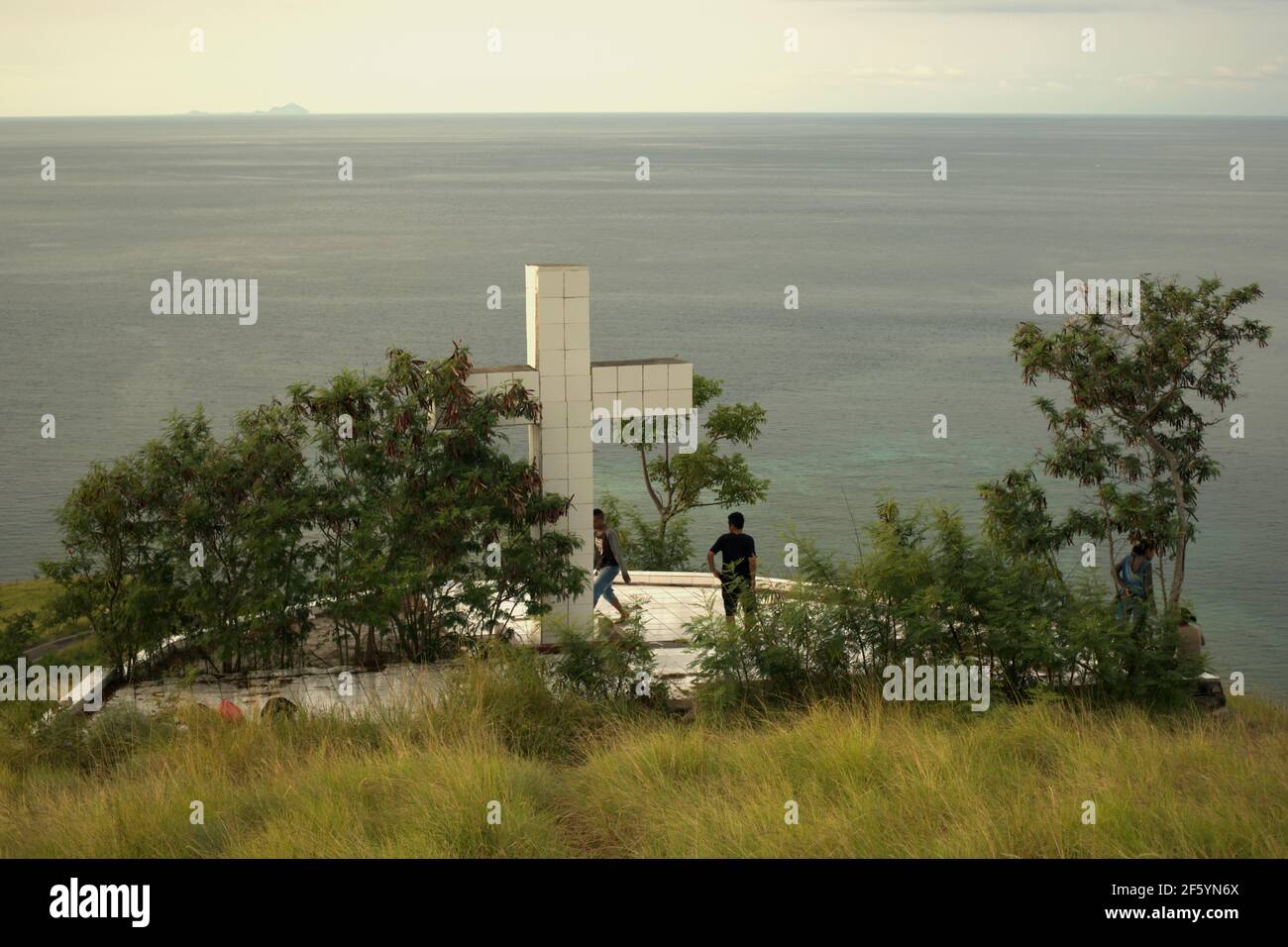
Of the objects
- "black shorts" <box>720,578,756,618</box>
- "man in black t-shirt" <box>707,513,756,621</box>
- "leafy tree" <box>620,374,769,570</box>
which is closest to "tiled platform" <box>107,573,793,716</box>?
"black shorts" <box>720,578,756,618</box>

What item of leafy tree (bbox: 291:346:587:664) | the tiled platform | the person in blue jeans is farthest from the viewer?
the person in blue jeans

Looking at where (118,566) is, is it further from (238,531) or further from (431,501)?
(431,501)

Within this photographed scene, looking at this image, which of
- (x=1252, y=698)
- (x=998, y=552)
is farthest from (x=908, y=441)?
(x=998, y=552)

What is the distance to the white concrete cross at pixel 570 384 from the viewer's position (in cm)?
1580

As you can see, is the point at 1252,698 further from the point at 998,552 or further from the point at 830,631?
the point at 830,631

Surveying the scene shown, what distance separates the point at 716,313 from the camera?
8675 centimetres

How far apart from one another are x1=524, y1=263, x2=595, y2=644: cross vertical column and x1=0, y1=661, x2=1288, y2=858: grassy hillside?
493 cm

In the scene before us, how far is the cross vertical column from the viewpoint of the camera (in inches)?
623

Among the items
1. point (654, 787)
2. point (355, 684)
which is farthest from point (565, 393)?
point (654, 787)

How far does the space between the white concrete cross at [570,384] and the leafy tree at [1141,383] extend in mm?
6255

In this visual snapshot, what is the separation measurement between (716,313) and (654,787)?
7899cm

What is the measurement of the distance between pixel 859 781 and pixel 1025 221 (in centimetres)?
14233

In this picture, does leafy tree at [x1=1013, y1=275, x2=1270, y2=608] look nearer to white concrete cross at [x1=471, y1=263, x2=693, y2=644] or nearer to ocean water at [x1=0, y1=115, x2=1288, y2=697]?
white concrete cross at [x1=471, y1=263, x2=693, y2=644]

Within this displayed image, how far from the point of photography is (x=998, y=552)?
43.4 ft
